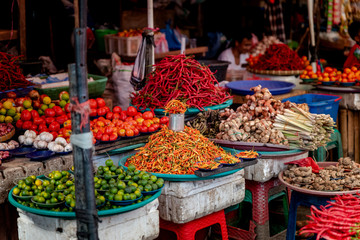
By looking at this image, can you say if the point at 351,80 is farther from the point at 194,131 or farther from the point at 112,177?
the point at 112,177

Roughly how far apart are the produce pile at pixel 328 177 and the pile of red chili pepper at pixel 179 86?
101 cm

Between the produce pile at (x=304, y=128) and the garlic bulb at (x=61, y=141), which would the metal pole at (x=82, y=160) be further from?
the produce pile at (x=304, y=128)

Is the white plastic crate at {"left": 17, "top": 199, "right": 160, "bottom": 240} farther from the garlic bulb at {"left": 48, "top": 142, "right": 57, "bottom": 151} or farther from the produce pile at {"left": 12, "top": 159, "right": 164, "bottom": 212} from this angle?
the garlic bulb at {"left": 48, "top": 142, "right": 57, "bottom": 151}

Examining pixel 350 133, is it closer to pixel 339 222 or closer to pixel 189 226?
pixel 339 222

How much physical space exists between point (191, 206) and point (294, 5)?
31.6ft

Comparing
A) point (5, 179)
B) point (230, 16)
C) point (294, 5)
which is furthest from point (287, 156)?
point (294, 5)

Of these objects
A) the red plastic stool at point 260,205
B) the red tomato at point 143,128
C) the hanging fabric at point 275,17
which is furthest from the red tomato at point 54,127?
the hanging fabric at point 275,17

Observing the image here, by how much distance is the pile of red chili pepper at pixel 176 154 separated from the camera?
300 cm

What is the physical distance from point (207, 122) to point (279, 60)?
8.31 feet

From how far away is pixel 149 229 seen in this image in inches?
104

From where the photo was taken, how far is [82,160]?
2.19m

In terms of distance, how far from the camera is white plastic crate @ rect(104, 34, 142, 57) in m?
6.65

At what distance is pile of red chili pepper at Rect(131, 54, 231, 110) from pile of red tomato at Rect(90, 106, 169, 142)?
199 millimetres

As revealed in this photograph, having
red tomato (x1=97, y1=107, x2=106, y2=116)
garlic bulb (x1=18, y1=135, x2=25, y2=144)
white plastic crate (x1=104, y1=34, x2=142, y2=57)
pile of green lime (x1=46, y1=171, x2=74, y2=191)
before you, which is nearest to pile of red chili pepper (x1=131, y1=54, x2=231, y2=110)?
red tomato (x1=97, y1=107, x2=106, y2=116)
